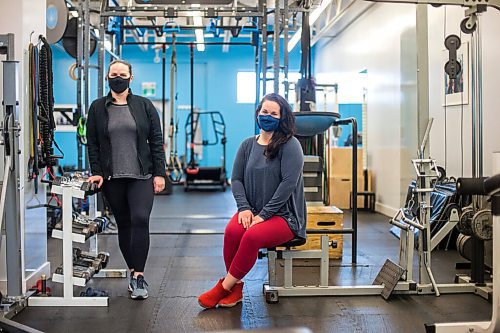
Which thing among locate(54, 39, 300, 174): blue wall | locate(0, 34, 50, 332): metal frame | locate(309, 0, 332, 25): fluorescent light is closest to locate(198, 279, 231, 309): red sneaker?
locate(0, 34, 50, 332): metal frame

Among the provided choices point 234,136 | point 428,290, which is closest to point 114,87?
point 428,290

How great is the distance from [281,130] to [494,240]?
4.87 ft

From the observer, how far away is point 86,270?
3.53 metres

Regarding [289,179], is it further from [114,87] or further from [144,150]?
[114,87]

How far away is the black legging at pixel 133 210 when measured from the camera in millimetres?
3521

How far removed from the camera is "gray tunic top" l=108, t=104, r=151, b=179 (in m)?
3.50

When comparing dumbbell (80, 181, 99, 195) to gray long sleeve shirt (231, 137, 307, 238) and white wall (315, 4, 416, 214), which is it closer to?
gray long sleeve shirt (231, 137, 307, 238)

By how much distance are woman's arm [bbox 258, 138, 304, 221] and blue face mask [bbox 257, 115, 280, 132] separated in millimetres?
129

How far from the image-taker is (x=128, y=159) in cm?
351

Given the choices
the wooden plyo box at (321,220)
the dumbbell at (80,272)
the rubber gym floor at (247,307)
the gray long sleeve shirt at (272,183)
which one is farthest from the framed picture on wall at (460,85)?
the dumbbell at (80,272)

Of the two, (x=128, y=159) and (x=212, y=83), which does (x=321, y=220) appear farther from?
(x=212, y=83)

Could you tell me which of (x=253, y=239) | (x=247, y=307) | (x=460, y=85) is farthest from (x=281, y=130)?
(x=460, y=85)

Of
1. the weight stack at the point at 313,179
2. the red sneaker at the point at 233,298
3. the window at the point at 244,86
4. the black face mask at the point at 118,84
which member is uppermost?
the window at the point at 244,86

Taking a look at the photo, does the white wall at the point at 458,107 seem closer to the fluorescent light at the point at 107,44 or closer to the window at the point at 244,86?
the fluorescent light at the point at 107,44
